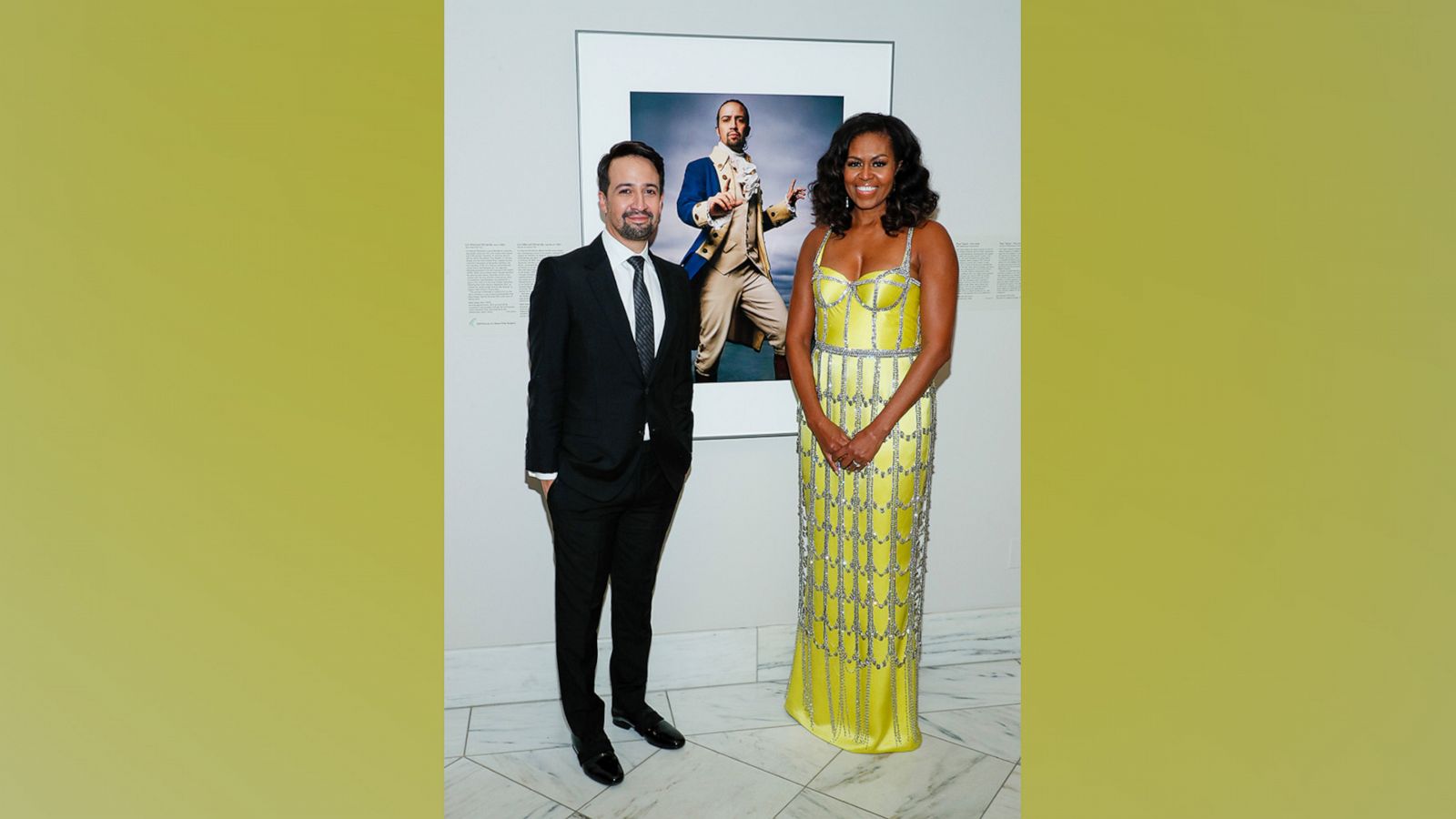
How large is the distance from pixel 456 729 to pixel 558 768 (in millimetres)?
539

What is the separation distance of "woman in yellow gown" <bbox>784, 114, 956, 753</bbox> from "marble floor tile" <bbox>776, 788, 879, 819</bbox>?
Result: 0.37m

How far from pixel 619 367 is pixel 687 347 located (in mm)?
299

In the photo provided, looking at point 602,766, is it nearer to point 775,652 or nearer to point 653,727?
point 653,727

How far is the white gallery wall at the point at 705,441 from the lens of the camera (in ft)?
12.1

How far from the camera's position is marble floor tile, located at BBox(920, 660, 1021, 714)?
4016 millimetres

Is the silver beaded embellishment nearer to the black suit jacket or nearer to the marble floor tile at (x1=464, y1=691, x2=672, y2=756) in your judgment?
the black suit jacket

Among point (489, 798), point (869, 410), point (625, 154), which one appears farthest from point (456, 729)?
point (625, 154)

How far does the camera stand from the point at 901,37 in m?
4.00

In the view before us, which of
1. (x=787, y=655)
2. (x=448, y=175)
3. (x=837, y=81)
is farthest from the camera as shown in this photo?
(x=787, y=655)

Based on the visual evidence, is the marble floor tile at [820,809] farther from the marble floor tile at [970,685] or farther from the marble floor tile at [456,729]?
the marble floor tile at [456,729]

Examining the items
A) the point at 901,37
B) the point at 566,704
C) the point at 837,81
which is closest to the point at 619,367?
the point at 566,704

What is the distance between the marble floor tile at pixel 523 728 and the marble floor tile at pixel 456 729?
2 cm

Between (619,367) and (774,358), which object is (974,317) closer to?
(774,358)

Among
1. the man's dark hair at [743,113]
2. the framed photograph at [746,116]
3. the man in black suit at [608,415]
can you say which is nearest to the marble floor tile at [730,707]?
the man in black suit at [608,415]
